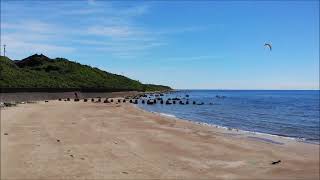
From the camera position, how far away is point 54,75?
118 m

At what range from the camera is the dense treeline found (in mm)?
90875

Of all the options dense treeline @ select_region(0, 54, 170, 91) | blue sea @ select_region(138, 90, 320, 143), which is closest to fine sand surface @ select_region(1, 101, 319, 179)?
blue sea @ select_region(138, 90, 320, 143)

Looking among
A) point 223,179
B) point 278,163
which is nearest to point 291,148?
point 278,163

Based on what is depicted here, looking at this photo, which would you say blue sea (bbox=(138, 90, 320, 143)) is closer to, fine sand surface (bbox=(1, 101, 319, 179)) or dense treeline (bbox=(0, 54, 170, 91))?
fine sand surface (bbox=(1, 101, 319, 179))

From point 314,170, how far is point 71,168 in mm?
9706

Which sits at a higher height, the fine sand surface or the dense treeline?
the dense treeline

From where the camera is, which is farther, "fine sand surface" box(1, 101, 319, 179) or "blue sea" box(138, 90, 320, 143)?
"blue sea" box(138, 90, 320, 143)

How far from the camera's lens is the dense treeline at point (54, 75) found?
9088 centimetres

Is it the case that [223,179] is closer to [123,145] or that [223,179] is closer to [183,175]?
[183,175]

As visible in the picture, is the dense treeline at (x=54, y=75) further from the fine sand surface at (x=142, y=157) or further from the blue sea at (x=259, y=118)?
the fine sand surface at (x=142, y=157)

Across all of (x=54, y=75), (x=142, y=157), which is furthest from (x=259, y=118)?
(x=54, y=75)

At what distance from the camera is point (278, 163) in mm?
19766

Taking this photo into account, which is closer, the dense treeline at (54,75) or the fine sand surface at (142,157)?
the fine sand surface at (142,157)

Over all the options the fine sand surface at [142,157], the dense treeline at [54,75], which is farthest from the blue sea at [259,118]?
the dense treeline at [54,75]
